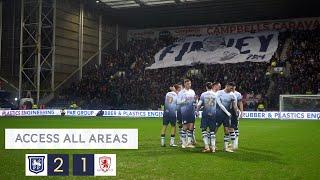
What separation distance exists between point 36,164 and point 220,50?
42097 mm

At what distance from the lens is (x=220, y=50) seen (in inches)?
1930

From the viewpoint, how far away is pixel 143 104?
4359 centimetres

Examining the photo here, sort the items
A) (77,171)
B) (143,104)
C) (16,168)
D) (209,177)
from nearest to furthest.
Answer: (77,171), (209,177), (16,168), (143,104)

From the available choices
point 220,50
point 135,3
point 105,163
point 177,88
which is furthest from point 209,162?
point 220,50

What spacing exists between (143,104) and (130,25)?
57.3 ft

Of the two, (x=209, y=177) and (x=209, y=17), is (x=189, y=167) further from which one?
(x=209, y=17)

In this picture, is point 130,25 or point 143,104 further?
point 130,25

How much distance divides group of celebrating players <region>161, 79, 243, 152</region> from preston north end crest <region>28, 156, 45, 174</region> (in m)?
6.81

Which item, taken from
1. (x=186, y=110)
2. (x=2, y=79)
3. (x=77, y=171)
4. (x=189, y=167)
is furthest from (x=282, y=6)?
(x=77, y=171)

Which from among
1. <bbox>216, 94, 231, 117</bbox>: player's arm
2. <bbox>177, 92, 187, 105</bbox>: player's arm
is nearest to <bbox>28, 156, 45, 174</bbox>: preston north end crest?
<bbox>216, 94, 231, 117</bbox>: player's arm

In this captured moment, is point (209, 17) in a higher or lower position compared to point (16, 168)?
higher

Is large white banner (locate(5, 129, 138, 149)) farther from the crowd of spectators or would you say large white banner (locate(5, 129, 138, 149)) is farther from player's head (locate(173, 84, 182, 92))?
the crowd of spectators

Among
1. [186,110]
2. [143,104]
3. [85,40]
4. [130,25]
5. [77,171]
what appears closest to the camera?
[77,171]

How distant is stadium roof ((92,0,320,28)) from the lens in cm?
4522
